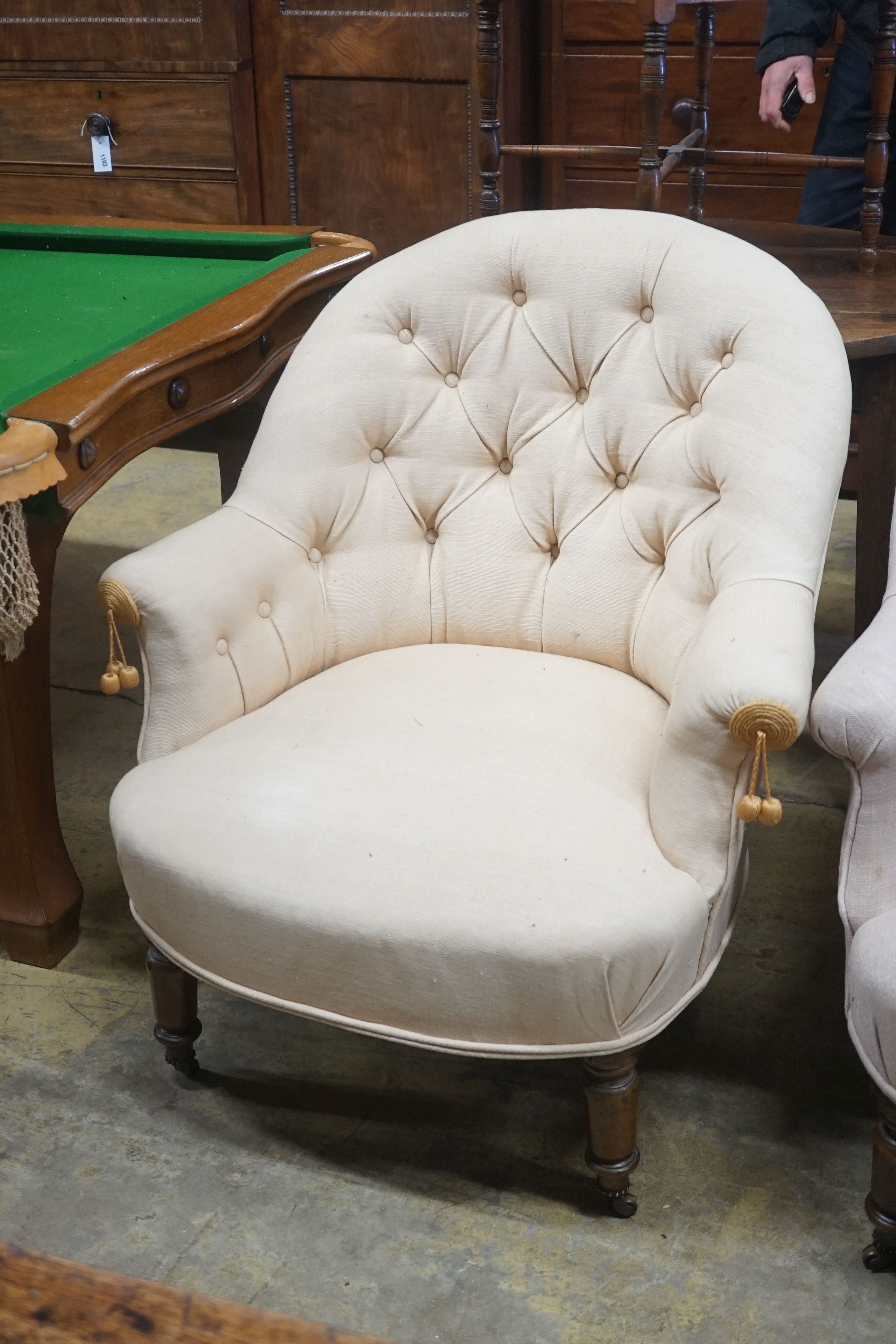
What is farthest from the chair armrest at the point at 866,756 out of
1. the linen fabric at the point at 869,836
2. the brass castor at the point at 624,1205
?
the brass castor at the point at 624,1205

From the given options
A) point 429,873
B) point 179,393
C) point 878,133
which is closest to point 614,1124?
point 429,873

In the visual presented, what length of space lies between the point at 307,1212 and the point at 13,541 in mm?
811

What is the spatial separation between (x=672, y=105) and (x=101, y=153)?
1584 millimetres

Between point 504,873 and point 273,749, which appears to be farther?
point 273,749

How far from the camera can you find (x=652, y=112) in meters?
A: 2.03

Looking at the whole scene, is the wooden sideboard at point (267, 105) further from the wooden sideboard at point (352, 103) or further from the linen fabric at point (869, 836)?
the linen fabric at point (869, 836)

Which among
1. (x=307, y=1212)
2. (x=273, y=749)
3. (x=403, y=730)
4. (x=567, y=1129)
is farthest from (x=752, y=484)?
(x=307, y=1212)

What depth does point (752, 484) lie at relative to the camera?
1494mm

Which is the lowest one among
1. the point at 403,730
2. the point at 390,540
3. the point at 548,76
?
the point at 403,730

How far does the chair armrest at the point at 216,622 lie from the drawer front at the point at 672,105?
2307 millimetres

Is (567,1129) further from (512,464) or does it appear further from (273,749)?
(512,464)

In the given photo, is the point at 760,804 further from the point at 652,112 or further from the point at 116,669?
the point at 652,112

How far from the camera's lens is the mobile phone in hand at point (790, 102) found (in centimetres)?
242

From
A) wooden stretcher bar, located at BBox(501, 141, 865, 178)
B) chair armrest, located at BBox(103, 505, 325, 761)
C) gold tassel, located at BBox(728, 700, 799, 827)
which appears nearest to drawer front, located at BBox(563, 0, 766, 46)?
wooden stretcher bar, located at BBox(501, 141, 865, 178)
